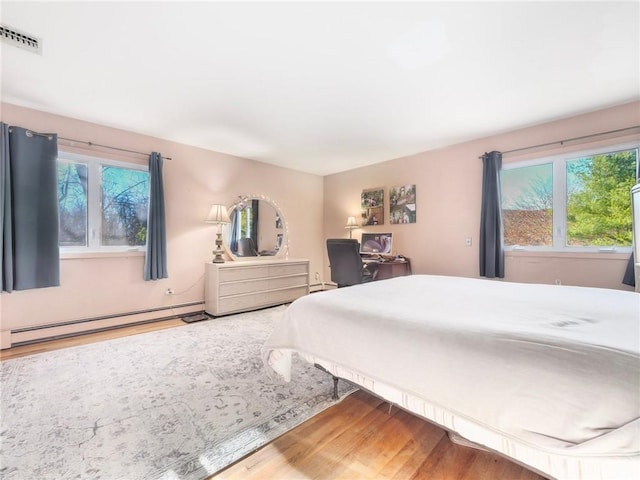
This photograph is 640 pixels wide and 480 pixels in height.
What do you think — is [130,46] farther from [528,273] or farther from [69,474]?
[528,273]

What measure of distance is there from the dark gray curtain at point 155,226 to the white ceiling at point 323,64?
0.50 meters

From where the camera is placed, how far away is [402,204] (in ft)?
14.5

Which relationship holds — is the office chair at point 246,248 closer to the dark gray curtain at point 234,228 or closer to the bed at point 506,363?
the dark gray curtain at point 234,228

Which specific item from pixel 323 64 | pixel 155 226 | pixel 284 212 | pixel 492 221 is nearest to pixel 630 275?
pixel 492 221

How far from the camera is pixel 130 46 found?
1916 millimetres

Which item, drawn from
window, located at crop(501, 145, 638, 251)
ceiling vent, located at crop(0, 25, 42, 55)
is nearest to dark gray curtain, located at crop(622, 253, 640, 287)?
window, located at crop(501, 145, 638, 251)

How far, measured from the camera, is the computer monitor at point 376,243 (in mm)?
4496

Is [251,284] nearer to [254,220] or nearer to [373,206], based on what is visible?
[254,220]

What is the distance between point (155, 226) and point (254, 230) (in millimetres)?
1461

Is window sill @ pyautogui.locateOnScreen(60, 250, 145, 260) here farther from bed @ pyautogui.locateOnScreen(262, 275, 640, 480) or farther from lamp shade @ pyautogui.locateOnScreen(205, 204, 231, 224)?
bed @ pyautogui.locateOnScreen(262, 275, 640, 480)

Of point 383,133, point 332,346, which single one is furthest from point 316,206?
point 332,346

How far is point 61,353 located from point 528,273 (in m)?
4.88

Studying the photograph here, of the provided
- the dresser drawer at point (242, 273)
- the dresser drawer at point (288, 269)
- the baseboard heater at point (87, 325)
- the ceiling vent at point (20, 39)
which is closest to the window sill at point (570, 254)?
the dresser drawer at point (288, 269)

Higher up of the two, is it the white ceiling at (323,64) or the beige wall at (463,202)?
the white ceiling at (323,64)
